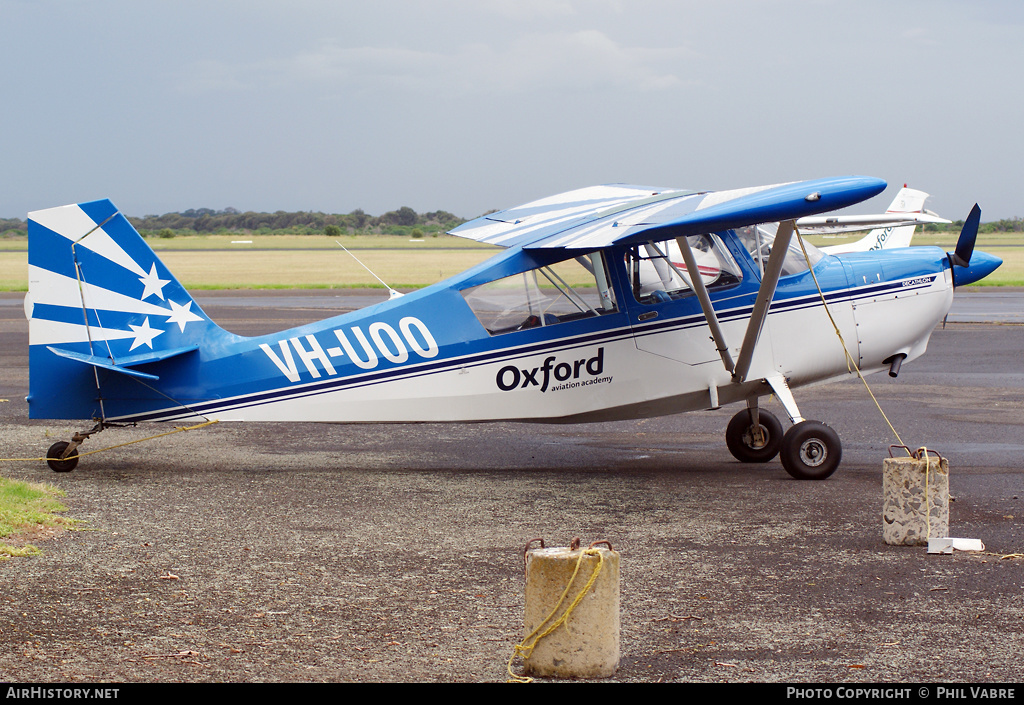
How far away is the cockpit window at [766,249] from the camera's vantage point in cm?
942

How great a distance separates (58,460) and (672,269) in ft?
19.1

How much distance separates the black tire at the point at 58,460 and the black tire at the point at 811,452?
6.41 metres

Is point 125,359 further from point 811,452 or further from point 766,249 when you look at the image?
point 811,452

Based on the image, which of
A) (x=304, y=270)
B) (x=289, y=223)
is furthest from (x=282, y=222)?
(x=304, y=270)

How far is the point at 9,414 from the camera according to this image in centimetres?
1280

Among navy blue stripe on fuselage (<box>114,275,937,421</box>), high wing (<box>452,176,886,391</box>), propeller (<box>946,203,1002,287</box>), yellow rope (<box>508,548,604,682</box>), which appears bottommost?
yellow rope (<box>508,548,604,682</box>)

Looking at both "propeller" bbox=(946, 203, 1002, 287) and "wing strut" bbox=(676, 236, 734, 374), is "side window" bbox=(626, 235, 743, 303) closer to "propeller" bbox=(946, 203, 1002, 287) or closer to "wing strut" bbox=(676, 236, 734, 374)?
"wing strut" bbox=(676, 236, 734, 374)

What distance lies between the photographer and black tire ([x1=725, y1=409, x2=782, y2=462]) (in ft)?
33.0

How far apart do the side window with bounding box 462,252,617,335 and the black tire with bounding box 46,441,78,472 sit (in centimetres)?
386

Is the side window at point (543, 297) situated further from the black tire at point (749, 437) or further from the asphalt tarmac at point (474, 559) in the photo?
the black tire at point (749, 437)

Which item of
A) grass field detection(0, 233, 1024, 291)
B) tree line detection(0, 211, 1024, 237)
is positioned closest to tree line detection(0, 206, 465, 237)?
tree line detection(0, 211, 1024, 237)

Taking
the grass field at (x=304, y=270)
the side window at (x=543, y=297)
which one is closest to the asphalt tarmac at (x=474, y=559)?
the side window at (x=543, y=297)

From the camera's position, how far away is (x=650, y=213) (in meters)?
8.60
